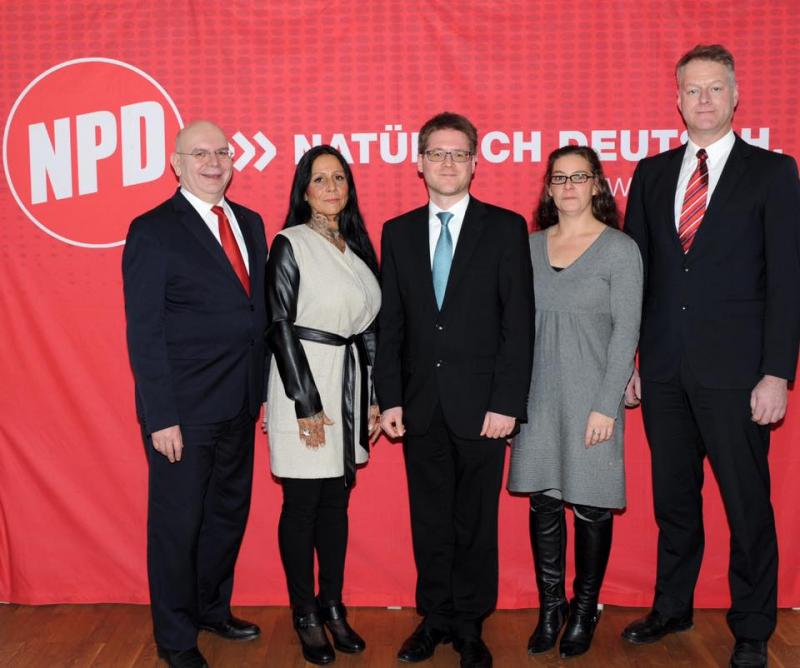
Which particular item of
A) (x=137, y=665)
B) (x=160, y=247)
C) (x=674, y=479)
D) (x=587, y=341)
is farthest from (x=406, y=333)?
(x=137, y=665)

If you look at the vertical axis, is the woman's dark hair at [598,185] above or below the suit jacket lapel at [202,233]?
above

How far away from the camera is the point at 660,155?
3.17 meters

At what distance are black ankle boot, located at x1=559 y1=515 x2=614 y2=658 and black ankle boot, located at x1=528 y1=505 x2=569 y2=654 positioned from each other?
2.0 inches

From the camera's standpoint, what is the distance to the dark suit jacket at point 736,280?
286 cm

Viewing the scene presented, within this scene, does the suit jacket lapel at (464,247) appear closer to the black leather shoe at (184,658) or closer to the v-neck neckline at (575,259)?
the v-neck neckline at (575,259)

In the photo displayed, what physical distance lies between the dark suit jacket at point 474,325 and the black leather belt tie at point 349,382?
22 cm

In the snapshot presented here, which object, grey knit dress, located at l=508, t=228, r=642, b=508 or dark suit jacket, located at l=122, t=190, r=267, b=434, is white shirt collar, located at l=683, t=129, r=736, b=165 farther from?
dark suit jacket, located at l=122, t=190, r=267, b=434

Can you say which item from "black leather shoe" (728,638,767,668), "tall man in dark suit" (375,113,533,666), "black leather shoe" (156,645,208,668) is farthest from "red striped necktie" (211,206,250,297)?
"black leather shoe" (728,638,767,668)

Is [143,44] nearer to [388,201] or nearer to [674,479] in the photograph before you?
[388,201]

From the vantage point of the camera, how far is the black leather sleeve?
2893 millimetres

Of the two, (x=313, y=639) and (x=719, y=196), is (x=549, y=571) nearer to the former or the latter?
(x=313, y=639)

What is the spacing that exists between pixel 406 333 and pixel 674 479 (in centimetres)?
112

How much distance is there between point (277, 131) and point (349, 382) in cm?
116

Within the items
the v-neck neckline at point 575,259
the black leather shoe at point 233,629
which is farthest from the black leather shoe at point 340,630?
the v-neck neckline at point 575,259
